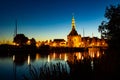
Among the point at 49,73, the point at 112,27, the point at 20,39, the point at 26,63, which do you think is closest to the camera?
the point at 49,73

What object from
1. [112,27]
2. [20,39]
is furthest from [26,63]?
[20,39]

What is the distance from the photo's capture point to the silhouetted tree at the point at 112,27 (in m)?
21.9

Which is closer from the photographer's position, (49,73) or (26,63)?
(49,73)

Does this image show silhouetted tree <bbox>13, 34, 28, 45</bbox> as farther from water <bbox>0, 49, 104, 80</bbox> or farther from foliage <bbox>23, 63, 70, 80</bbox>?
foliage <bbox>23, 63, 70, 80</bbox>

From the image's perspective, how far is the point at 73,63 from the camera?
8.54 metres

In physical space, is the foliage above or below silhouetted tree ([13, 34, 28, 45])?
below

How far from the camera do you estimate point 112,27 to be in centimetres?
2333

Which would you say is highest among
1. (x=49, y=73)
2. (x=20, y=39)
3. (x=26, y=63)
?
(x=20, y=39)

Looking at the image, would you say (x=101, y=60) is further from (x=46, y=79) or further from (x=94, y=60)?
(x=46, y=79)

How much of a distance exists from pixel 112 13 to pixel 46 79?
19.1 m

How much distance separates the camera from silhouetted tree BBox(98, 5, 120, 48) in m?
21.9

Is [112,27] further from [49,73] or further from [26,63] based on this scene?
[26,63]

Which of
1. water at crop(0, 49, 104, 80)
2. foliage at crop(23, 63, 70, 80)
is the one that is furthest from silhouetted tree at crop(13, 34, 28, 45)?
foliage at crop(23, 63, 70, 80)

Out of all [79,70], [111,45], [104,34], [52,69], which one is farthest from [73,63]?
A: [104,34]
